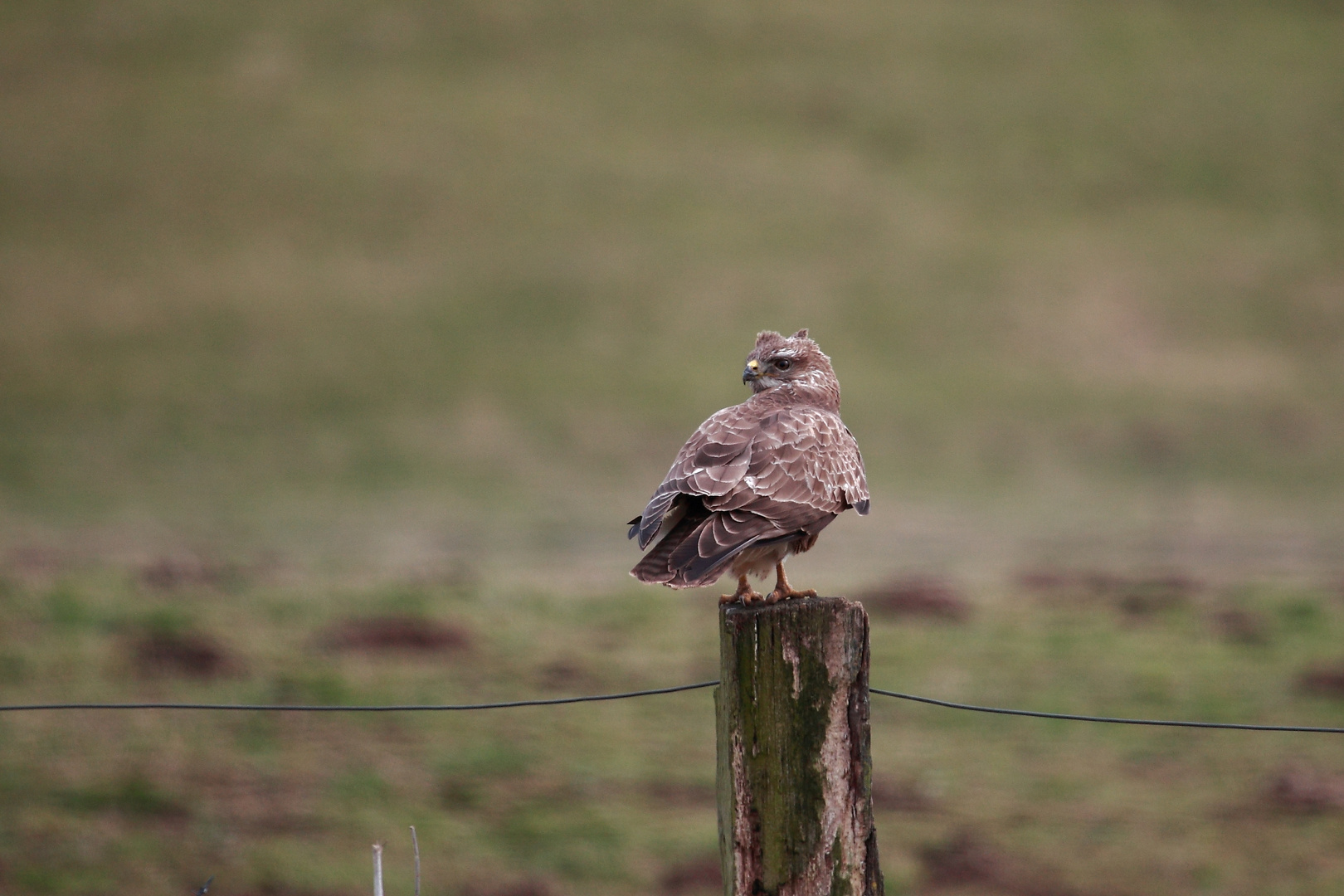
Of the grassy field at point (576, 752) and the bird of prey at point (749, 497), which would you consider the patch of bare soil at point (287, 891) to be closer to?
the grassy field at point (576, 752)

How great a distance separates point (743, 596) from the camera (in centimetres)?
504

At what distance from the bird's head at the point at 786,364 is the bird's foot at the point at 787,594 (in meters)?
1.53

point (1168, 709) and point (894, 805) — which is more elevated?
point (1168, 709)

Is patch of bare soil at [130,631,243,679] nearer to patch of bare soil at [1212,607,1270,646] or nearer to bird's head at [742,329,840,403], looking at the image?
bird's head at [742,329,840,403]

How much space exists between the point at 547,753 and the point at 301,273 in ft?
108

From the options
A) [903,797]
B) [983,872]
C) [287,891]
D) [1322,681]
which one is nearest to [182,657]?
[287,891]

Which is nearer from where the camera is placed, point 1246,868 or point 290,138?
point 1246,868

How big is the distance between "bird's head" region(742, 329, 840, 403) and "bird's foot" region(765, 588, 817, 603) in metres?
1.53

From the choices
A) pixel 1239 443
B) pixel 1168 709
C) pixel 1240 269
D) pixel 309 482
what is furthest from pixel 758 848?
pixel 1240 269

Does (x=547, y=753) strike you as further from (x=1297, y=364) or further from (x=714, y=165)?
(x=714, y=165)

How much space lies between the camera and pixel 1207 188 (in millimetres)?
47375

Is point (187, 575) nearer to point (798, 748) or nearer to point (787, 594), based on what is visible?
point (787, 594)

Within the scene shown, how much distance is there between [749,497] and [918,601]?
45.8 feet

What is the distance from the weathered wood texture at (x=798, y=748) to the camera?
171 inches
